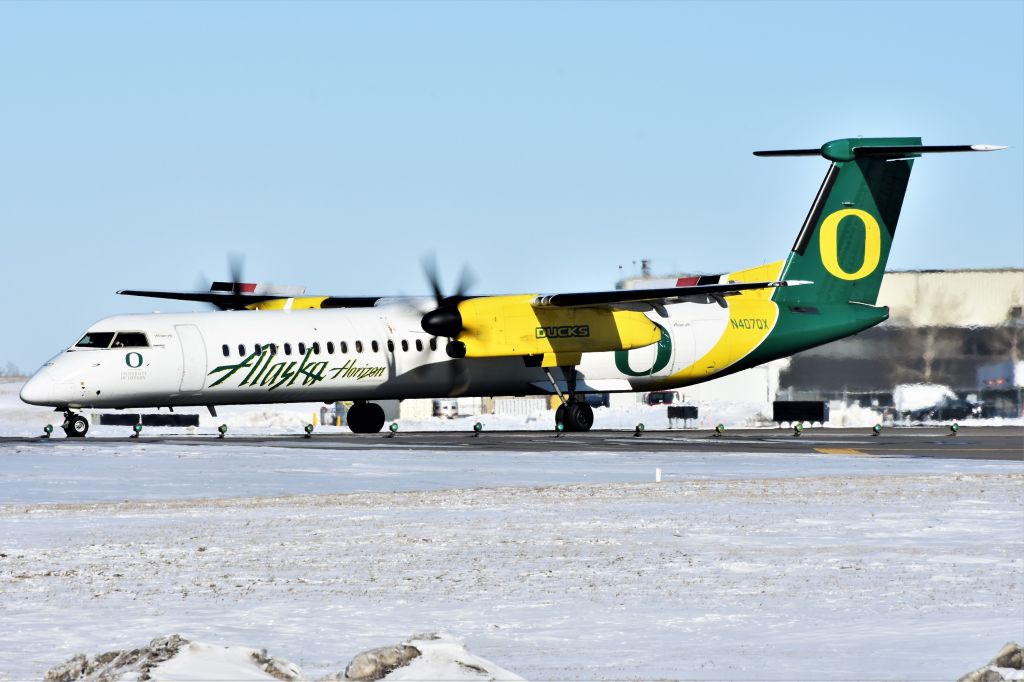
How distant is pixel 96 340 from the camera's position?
3397 cm

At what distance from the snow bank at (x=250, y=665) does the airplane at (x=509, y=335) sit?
27143 mm

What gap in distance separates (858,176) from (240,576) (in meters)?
33.8

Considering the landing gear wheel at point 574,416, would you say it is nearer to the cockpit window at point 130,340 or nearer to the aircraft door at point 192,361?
the aircraft door at point 192,361

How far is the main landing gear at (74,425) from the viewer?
35.1 metres

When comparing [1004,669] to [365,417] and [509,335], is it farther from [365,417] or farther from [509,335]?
[365,417]

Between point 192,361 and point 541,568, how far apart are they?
22817 millimetres

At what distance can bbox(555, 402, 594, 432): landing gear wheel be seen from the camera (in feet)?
131

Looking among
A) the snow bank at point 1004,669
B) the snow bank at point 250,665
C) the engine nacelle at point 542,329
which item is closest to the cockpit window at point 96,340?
the engine nacelle at point 542,329

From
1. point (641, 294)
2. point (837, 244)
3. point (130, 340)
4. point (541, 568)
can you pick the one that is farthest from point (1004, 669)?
point (837, 244)

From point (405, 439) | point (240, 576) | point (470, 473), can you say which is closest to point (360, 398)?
point (405, 439)

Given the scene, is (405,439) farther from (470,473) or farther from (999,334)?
(999,334)

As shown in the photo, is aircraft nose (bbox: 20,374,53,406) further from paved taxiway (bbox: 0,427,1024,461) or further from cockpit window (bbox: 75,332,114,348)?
cockpit window (bbox: 75,332,114,348)

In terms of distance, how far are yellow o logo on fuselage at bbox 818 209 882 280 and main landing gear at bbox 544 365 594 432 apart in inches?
348

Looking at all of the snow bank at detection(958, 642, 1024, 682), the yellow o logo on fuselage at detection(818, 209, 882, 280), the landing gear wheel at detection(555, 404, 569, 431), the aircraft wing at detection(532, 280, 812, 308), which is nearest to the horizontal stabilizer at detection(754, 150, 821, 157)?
the yellow o logo on fuselage at detection(818, 209, 882, 280)
